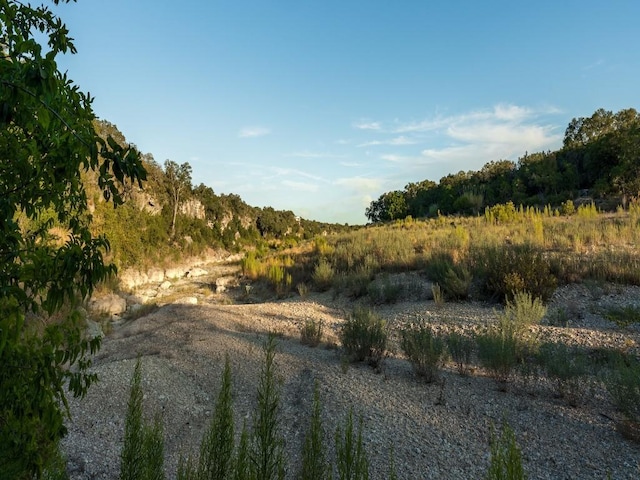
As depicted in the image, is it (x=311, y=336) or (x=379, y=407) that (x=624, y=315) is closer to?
(x=379, y=407)

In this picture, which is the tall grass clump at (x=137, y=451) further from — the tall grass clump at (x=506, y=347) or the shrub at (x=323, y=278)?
the shrub at (x=323, y=278)

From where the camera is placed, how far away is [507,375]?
16.1ft

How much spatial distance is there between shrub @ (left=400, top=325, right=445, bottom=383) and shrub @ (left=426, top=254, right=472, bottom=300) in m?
3.98

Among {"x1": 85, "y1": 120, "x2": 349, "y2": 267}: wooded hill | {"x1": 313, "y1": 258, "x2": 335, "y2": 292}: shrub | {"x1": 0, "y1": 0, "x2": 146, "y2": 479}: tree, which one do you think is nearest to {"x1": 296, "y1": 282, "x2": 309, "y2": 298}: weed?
{"x1": 313, "y1": 258, "x2": 335, "y2": 292}: shrub

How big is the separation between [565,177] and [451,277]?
25.1 meters

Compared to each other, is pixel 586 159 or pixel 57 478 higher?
pixel 586 159

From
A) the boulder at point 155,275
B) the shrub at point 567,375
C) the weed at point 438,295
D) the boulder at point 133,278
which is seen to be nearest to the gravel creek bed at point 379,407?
the shrub at point 567,375

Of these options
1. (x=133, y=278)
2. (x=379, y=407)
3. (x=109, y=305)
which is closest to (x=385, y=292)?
(x=379, y=407)

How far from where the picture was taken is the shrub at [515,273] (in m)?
8.32

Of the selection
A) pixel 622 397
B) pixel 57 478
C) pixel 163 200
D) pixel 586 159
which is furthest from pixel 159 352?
pixel 163 200

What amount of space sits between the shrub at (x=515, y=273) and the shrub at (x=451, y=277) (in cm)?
45

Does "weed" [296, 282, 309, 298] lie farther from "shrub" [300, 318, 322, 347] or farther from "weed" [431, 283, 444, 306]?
"shrub" [300, 318, 322, 347]

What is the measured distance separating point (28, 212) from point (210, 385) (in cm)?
406

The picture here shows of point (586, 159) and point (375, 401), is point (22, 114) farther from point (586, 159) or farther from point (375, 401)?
point (586, 159)
